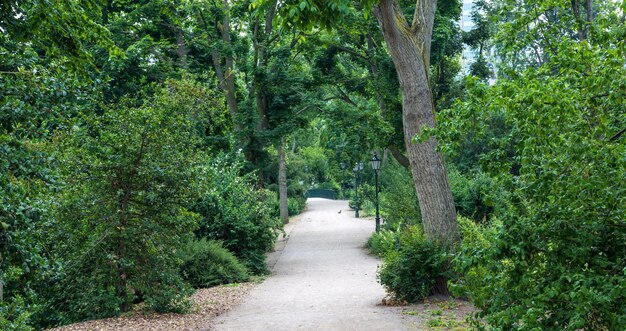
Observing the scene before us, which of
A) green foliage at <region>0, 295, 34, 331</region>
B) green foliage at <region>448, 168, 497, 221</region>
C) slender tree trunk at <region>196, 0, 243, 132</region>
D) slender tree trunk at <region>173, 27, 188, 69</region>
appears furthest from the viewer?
slender tree trunk at <region>196, 0, 243, 132</region>

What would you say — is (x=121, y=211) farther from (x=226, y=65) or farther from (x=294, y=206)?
(x=294, y=206)

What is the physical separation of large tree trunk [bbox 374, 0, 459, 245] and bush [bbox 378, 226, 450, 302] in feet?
1.03

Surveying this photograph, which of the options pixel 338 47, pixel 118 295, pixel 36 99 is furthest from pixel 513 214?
pixel 338 47

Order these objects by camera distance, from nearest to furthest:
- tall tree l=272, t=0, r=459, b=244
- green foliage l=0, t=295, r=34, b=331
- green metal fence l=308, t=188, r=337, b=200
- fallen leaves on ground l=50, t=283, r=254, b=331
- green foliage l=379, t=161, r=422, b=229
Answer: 1. green foliage l=0, t=295, r=34, b=331
2. fallen leaves on ground l=50, t=283, r=254, b=331
3. tall tree l=272, t=0, r=459, b=244
4. green foliage l=379, t=161, r=422, b=229
5. green metal fence l=308, t=188, r=337, b=200

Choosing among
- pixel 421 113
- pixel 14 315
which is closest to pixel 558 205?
pixel 14 315

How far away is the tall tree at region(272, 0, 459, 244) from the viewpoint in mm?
12049

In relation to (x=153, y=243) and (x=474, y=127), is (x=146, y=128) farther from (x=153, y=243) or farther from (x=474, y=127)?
(x=474, y=127)

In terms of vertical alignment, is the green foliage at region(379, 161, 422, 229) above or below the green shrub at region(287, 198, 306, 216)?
above

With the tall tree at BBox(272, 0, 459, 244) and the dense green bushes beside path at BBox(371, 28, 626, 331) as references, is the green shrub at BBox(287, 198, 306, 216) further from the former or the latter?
the dense green bushes beside path at BBox(371, 28, 626, 331)

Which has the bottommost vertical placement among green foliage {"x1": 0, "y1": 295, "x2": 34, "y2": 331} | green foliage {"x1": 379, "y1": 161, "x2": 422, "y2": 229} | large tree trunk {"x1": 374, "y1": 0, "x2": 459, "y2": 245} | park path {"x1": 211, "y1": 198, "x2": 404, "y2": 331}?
park path {"x1": 211, "y1": 198, "x2": 404, "y2": 331}

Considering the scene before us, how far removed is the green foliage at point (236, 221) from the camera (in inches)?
757

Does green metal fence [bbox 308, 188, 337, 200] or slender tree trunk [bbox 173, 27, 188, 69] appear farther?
green metal fence [bbox 308, 188, 337, 200]

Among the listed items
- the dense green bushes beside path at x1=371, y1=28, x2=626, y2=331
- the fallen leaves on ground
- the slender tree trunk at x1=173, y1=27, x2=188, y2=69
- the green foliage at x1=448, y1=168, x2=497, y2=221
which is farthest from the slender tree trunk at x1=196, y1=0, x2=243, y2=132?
the dense green bushes beside path at x1=371, y1=28, x2=626, y2=331

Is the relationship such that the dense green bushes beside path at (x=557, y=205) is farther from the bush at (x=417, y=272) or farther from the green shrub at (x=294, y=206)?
the green shrub at (x=294, y=206)
